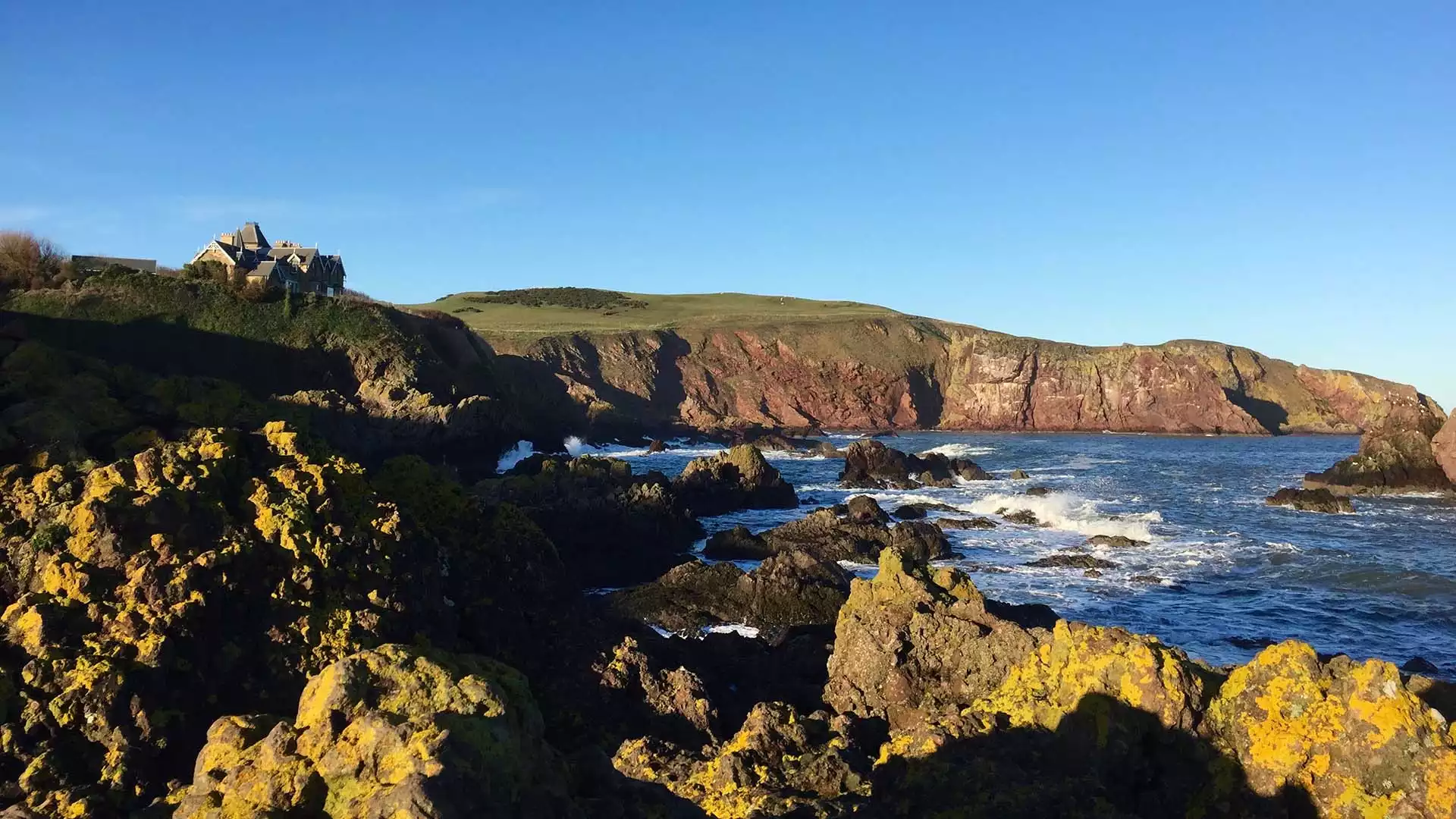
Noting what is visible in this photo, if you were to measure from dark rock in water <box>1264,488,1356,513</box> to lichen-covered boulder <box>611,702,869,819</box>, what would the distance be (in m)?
40.7

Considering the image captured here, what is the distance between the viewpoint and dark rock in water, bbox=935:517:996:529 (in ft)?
112

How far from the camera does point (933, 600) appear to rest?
10578 mm

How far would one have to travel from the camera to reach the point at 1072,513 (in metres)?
38.1

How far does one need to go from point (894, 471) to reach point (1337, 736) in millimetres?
44335

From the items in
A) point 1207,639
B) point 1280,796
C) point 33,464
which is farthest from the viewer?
point 1207,639

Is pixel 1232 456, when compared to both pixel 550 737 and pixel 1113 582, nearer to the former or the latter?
pixel 1113 582

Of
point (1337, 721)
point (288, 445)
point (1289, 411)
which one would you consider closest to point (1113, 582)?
point (1337, 721)

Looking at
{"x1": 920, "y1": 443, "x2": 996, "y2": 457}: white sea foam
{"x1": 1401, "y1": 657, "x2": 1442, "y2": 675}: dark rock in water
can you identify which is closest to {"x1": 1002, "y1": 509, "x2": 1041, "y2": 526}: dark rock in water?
Result: {"x1": 1401, "y1": 657, "x2": 1442, "y2": 675}: dark rock in water

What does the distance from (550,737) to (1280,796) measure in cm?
511

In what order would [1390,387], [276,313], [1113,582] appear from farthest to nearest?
[1390,387]
[276,313]
[1113,582]

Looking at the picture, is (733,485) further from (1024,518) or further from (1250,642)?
(1250,642)

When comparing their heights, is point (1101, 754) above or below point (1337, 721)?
below

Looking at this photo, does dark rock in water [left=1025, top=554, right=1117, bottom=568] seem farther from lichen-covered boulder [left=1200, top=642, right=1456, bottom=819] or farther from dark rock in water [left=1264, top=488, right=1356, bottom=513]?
lichen-covered boulder [left=1200, top=642, right=1456, bottom=819]

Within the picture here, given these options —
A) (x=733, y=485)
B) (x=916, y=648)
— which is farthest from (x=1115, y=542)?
(x=916, y=648)
